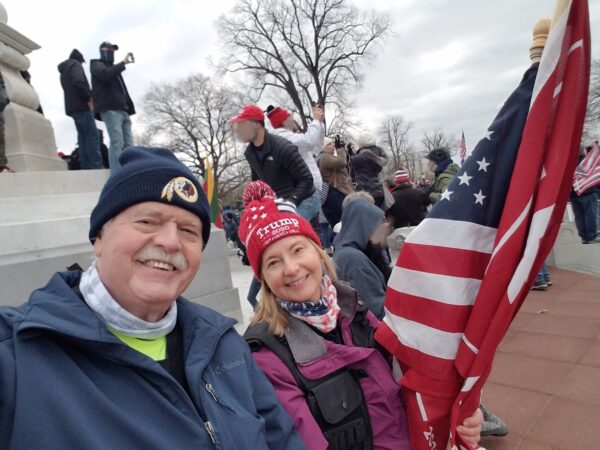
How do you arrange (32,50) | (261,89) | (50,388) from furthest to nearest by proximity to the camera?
(261,89)
(32,50)
(50,388)

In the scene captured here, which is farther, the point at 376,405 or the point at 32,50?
the point at 32,50

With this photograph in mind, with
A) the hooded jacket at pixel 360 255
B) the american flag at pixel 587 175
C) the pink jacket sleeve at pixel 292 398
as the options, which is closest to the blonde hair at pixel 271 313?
the pink jacket sleeve at pixel 292 398

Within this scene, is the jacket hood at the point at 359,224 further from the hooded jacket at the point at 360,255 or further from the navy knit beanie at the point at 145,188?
the navy knit beanie at the point at 145,188

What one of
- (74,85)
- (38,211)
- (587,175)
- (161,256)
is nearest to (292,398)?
(161,256)

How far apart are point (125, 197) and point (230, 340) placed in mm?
620

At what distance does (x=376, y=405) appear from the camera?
5.37ft

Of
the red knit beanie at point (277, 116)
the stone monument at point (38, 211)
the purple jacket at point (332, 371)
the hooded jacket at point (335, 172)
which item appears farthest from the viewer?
the red knit beanie at point (277, 116)

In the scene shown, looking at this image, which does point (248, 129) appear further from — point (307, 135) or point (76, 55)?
point (76, 55)

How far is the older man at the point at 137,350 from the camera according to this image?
100cm

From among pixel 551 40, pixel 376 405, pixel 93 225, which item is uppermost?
pixel 551 40

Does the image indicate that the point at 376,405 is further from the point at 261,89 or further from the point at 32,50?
the point at 261,89

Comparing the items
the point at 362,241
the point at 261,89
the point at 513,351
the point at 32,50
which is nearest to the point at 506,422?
the point at 513,351

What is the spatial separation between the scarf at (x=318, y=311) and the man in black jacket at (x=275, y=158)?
194cm

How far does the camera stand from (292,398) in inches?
59.1
